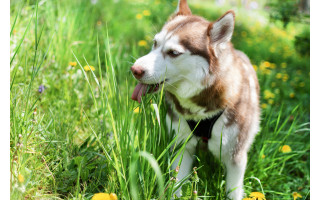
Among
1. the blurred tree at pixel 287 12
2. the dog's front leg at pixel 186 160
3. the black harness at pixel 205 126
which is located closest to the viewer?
the black harness at pixel 205 126

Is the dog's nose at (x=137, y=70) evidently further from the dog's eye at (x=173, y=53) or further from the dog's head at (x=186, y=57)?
the dog's eye at (x=173, y=53)

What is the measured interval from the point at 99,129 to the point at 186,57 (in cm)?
80

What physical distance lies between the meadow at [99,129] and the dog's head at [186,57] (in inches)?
6.4

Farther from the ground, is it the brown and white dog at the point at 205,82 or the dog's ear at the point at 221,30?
the dog's ear at the point at 221,30

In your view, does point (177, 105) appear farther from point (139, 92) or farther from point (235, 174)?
point (235, 174)

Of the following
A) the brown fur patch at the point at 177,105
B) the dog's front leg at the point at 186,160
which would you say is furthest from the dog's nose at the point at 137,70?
the dog's front leg at the point at 186,160

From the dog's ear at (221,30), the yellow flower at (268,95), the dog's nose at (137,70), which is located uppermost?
the dog's ear at (221,30)

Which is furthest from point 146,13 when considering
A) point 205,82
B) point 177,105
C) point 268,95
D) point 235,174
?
point 235,174

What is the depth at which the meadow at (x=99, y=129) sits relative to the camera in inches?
72.3

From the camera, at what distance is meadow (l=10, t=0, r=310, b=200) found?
6.02 ft

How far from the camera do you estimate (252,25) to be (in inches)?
261

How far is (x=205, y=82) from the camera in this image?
6.90ft

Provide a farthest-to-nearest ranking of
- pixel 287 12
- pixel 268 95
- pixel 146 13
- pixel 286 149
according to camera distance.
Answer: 1. pixel 146 13
2. pixel 287 12
3. pixel 268 95
4. pixel 286 149

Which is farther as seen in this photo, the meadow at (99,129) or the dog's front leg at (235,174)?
the dog's front leg at (235,174)
